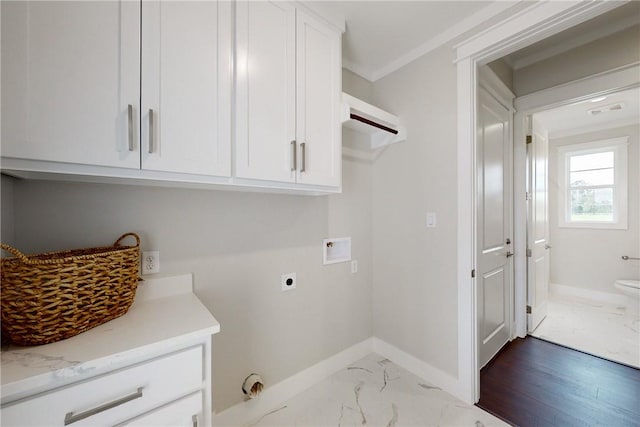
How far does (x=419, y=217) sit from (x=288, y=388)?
1552 millimetres

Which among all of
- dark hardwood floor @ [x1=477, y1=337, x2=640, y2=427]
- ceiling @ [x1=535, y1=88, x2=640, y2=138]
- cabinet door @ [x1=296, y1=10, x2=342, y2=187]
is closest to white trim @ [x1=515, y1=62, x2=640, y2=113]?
ceiling @ [x1=535, y1=88, x2=640, y2=138]

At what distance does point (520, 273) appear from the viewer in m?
2.55

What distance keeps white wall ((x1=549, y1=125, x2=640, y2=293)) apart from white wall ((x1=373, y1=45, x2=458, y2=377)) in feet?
11.5

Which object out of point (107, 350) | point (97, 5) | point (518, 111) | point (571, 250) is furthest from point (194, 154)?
point (571, 250)

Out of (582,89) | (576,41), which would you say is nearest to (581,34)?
(576,41)

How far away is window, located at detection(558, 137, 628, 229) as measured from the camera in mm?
3457

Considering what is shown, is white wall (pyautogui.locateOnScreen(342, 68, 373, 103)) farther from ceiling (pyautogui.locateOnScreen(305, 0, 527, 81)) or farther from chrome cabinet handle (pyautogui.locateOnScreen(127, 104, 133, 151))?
chrome cabinet handle (pyautogui.locateOnScreen(127, 104, 133, 151))

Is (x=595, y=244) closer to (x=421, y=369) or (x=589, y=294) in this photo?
(x=589, y=294)

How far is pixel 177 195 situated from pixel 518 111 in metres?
3.10

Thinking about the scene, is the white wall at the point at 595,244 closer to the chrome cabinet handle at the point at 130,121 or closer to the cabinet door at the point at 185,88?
the cabinet door at the point at 185,88

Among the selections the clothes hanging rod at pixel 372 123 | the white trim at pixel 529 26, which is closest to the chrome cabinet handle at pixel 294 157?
the clothes hanging rod at pixel 372 123

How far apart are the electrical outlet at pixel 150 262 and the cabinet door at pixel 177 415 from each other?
0.64m

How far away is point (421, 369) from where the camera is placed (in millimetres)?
1957

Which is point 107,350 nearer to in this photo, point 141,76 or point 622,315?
point 141,76
